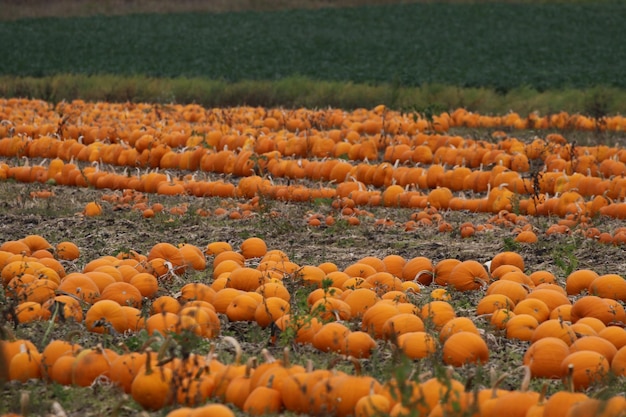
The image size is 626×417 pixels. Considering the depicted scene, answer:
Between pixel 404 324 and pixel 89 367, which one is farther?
pixel 404 324

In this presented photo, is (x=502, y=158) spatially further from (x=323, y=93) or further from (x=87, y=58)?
(x=87, y=58)

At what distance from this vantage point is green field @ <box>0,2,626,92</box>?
98.1ft

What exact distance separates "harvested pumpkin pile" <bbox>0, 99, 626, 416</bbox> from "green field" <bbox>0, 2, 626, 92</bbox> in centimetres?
Answer: 1113

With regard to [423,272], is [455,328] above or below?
below

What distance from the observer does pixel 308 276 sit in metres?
6.83

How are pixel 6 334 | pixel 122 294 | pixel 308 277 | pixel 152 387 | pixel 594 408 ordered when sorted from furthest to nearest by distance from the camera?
pixel 308 277, pixel 122 294, pixel 6 334, pixel 152 387, pixel 594 408

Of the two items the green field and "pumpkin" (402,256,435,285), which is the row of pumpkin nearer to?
"pumpkin" (402,256,435,285)

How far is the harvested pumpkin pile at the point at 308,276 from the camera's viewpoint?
452 cm

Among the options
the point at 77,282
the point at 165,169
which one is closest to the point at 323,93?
the point at 165,169

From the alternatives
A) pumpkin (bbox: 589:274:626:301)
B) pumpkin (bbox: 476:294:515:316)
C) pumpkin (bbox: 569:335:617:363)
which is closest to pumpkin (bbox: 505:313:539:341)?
pumpkin (bbox: 476:294:515:316)

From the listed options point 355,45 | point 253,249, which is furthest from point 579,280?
point 355,45

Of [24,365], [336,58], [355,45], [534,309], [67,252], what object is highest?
[355,45]

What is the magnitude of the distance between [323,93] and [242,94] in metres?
1.89

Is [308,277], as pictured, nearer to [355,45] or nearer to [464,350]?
[464,350]
